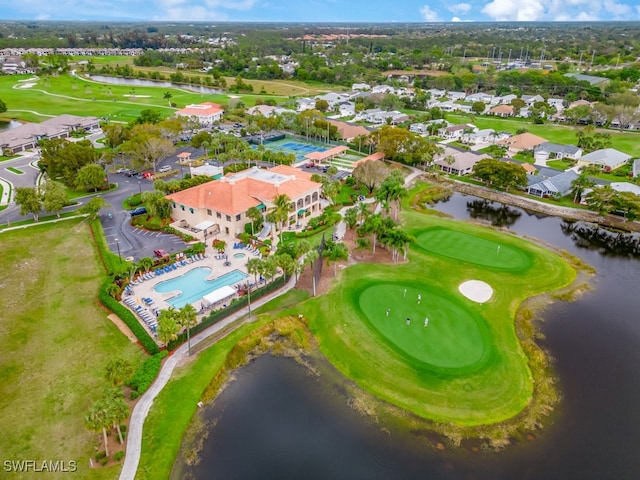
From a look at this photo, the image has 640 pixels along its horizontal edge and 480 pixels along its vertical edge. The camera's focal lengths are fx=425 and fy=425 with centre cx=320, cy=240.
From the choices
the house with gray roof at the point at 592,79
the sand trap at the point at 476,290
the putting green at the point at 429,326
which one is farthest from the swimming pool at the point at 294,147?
the house with gray roof at the point at 592,79

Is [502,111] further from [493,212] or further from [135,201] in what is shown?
[135,201]

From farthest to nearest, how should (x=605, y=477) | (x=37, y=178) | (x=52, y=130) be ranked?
(x=52, y=130) → (x=37, y=178) → (x=605, y=477)

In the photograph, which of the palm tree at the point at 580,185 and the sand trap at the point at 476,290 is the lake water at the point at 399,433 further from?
the palm tree at the point at 580,185

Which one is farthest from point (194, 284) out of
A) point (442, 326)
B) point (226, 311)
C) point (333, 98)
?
point (333, 98)

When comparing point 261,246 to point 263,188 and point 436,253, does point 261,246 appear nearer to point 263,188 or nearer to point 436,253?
point 263,188

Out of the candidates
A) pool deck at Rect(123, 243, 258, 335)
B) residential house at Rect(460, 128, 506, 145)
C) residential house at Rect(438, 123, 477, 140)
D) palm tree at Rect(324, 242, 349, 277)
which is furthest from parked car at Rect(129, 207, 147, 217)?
residential house at Rect(460, 128, 506, 145)

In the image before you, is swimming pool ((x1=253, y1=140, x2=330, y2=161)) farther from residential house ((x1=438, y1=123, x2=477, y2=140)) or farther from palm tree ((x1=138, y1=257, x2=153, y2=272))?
palm tree ((x1=138, y1=257, x2=153, y2=272))

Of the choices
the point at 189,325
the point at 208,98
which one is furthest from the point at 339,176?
the point at 208,98
